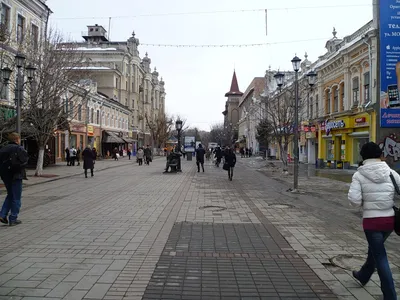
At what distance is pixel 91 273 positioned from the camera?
16.1ft

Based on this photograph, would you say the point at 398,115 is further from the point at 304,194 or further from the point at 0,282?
the point at 0,282

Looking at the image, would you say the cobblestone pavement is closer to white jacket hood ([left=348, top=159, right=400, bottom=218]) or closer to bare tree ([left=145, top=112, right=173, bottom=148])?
white jacket hood ([left=348, top=159, right=400, bottom=218])

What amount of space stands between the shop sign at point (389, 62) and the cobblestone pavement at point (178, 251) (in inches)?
170

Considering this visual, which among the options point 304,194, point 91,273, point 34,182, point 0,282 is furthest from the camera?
point 34,182

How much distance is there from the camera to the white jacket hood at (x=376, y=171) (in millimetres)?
4000

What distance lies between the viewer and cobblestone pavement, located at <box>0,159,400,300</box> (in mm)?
4418

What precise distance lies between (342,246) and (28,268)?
16.2 ft

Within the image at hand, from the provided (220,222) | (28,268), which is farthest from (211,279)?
(220,222)

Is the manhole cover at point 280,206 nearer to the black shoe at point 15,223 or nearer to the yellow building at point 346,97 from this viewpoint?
the black shoe at point 15,223

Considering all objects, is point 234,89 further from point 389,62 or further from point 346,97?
point 389,62

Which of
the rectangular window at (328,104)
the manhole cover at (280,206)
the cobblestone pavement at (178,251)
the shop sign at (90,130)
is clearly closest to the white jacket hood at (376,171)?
the cobblestone pavement at (178,251)

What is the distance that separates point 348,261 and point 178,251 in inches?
101

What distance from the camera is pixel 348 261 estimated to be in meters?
5.57

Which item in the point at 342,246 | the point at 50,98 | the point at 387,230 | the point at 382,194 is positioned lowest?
the point at 342,246
